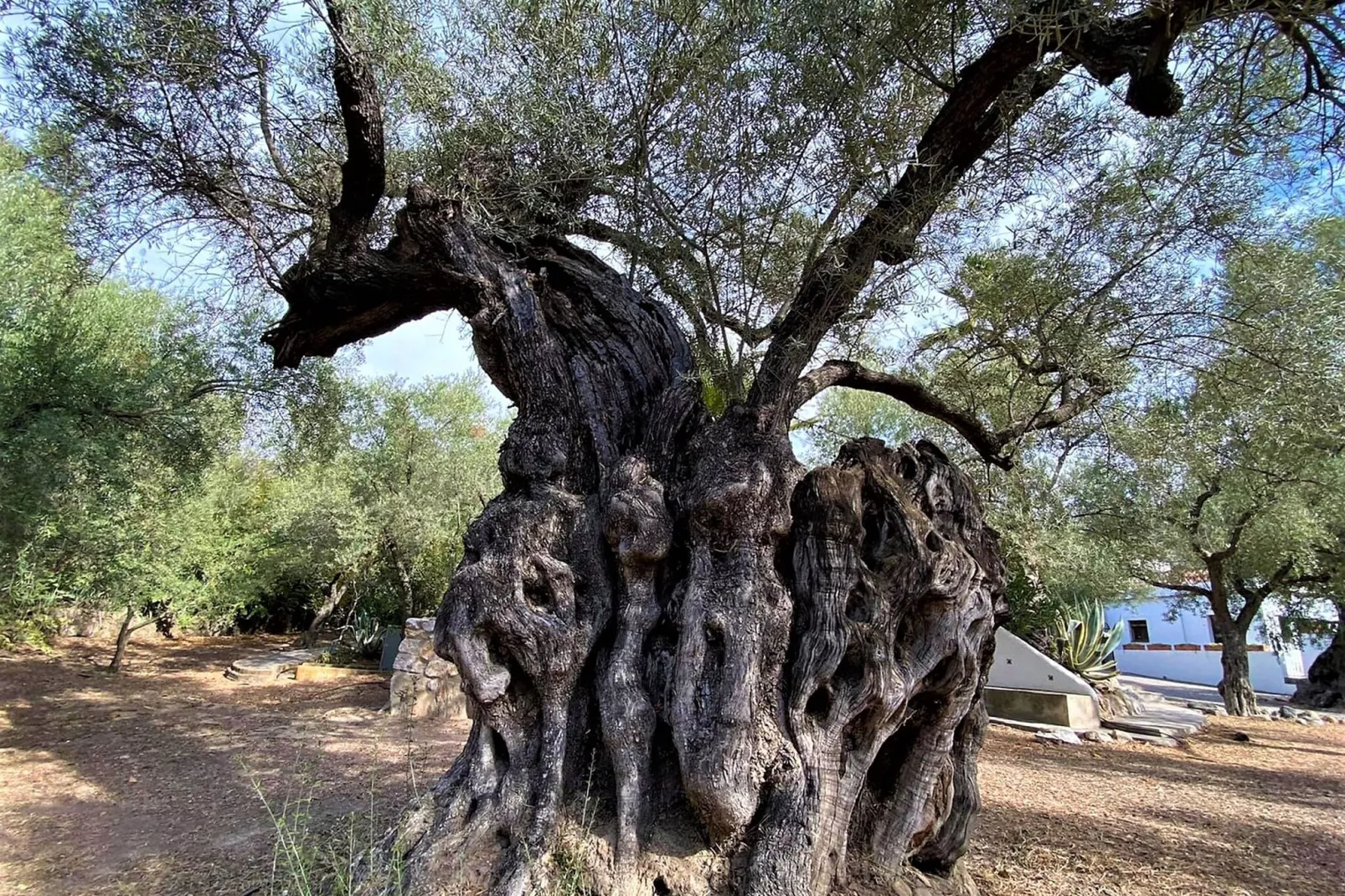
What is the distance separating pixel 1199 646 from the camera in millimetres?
24562

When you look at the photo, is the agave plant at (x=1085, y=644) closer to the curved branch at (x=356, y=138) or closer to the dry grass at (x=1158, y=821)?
the dry grass at (x=1158, y=821)

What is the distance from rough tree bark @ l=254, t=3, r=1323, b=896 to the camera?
3.04m

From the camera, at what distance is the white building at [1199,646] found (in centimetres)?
1759

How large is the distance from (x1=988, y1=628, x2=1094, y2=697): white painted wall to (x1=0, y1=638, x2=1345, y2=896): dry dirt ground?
103cm

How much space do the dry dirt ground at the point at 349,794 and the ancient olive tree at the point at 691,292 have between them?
101cm

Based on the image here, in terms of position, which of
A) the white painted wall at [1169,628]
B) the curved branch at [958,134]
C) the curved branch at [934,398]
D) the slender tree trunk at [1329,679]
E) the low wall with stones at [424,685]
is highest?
the curved branch at [958,134]

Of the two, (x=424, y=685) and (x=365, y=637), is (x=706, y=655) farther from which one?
(x=365, y=637)

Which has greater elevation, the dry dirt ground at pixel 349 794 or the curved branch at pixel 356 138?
the curved branch at pixel 356 138

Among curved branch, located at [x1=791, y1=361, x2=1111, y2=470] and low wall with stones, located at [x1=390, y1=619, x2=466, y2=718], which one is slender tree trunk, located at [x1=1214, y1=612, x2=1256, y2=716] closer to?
curved branch, located at [x1=791, y1=361, x2=1111, y2=470]

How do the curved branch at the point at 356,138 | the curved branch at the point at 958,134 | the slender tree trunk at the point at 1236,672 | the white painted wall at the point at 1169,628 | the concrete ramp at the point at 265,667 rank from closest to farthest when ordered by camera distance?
the curved branch at the point at 958,134, the curved branch at the point at 356,138, the concrete ramp at the point at 265,667, the slender tree trunk at the point at 1236,672, the white painted wall at the point at 1169,628

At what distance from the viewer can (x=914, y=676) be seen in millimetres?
3352

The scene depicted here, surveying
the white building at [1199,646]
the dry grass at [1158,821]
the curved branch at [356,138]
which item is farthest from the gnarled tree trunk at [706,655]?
the white building at [1199,646]

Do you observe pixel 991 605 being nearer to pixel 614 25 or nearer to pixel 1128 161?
pixel 1128 161

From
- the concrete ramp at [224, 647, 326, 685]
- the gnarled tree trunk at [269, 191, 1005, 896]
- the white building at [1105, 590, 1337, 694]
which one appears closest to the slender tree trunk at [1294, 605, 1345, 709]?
the white building at [1105, 590, 1337, 694]
